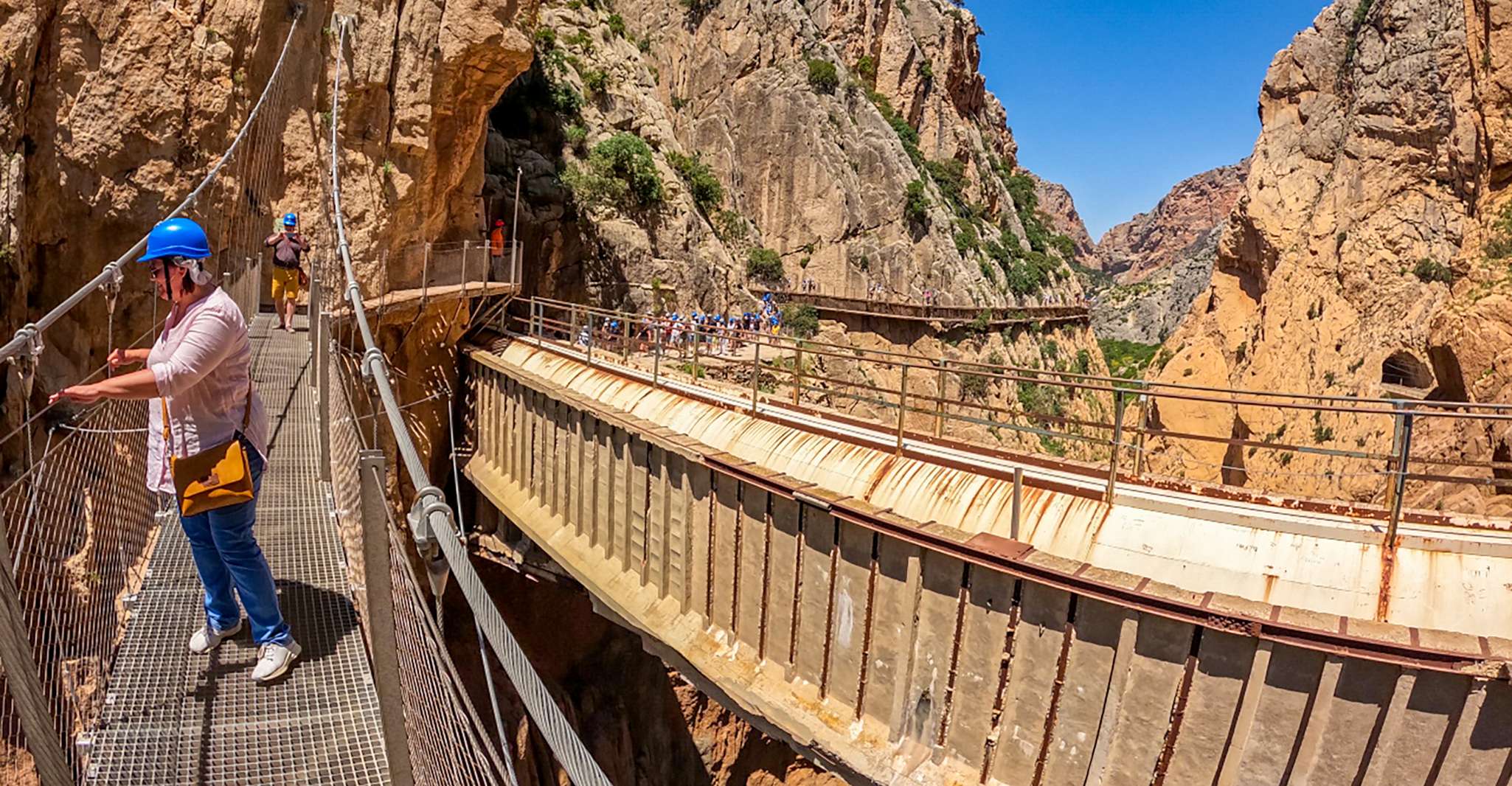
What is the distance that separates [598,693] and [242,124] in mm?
14392

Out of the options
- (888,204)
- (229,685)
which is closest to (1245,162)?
(888,204)

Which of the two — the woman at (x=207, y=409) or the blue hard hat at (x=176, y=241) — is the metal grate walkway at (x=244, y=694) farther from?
the blue hard hat at (x=176, y=241)

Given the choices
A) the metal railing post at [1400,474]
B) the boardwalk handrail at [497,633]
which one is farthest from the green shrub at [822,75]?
the boardwalk handrail at [497,633]

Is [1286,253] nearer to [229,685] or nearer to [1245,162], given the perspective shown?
[229,685]

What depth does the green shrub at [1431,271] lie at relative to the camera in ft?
72.0

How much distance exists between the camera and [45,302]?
31.2 feet

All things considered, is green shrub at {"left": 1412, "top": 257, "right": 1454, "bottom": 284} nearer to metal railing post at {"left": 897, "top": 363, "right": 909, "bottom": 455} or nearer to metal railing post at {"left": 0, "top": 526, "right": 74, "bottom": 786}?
metal railing post at {"left": 897, "top": 363, "right": 909, "bottom": 455}

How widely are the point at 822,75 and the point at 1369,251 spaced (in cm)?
3021

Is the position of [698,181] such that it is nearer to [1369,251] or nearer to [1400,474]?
[1369,251]

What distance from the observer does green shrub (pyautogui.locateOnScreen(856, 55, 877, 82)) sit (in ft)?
182

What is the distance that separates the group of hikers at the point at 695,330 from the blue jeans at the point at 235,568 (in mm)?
7680

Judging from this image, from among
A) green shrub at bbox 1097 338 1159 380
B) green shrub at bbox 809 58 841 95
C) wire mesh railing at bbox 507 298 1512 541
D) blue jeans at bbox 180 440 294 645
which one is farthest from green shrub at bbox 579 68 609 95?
green shrub at bbox 1097 338 1159 380

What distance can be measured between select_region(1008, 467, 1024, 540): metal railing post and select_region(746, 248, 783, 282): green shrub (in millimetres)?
35442

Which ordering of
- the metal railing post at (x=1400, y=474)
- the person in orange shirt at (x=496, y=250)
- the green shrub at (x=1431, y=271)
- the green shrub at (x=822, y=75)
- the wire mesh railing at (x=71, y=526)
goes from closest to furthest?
the wire mesh railing at (x=71, y=526) → the metal railing post at (x=1400, y=474) → the person in orange shirt at (x=496, y=250) → the green shrub at (x=1431, y=271) → the green shrub at (x=822, y=75)
